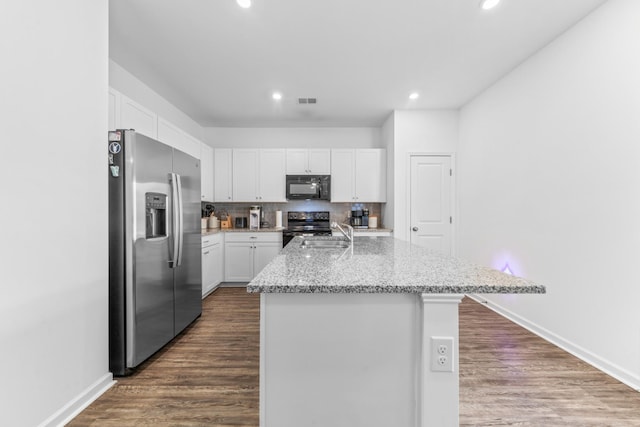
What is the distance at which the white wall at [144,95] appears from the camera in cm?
300

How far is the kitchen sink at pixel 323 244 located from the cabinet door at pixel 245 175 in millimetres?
2580

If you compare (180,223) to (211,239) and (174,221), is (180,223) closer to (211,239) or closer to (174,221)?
(174,221)

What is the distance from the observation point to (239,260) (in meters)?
4.53

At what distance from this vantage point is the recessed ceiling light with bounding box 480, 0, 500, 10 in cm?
211

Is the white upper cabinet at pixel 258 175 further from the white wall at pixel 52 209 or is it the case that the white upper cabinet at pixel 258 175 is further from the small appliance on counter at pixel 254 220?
the white wall at pixel 52 209

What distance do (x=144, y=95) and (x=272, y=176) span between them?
6.74 ft

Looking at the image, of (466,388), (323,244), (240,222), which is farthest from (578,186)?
(240,222)

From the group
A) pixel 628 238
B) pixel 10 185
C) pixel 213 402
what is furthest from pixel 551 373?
pixel 10 185

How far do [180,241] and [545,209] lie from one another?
3408mm

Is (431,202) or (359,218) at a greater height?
(431,202)

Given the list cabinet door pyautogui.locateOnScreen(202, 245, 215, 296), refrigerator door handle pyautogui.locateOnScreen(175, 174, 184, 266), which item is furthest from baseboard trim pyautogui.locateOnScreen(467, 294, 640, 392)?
cabinet door pyautogui.locateOnScreen(202, 245, 215, 296)

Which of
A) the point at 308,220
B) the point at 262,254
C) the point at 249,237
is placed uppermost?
the point at 308,220

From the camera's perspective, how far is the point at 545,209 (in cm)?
276

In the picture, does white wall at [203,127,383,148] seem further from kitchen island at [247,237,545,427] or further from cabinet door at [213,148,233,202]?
kitchen island at [247,237,545,427]
